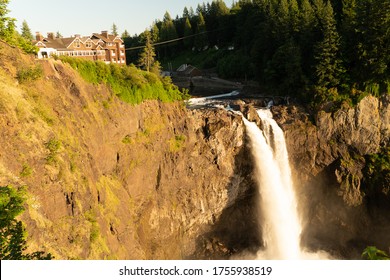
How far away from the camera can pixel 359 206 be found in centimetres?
3706

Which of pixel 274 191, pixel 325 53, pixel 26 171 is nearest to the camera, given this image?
pixel 26 171

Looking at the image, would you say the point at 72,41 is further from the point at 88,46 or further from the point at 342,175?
the point at 342,175

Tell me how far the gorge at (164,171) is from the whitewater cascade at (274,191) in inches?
24.2

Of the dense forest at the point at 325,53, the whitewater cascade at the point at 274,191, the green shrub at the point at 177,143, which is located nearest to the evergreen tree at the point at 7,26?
the green shrub at the point at 177,143

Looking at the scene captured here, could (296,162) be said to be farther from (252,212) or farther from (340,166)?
(252,212)

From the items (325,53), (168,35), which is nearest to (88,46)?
(325,53)

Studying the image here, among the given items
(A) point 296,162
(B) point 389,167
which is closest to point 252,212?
(A) point 296,162

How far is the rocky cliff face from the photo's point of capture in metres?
36.6

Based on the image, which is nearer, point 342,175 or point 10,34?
point 10,34

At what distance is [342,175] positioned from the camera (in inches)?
1447

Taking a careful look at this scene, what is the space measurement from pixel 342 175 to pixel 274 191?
9.74 metres

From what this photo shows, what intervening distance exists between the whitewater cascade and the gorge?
614 millimetres
